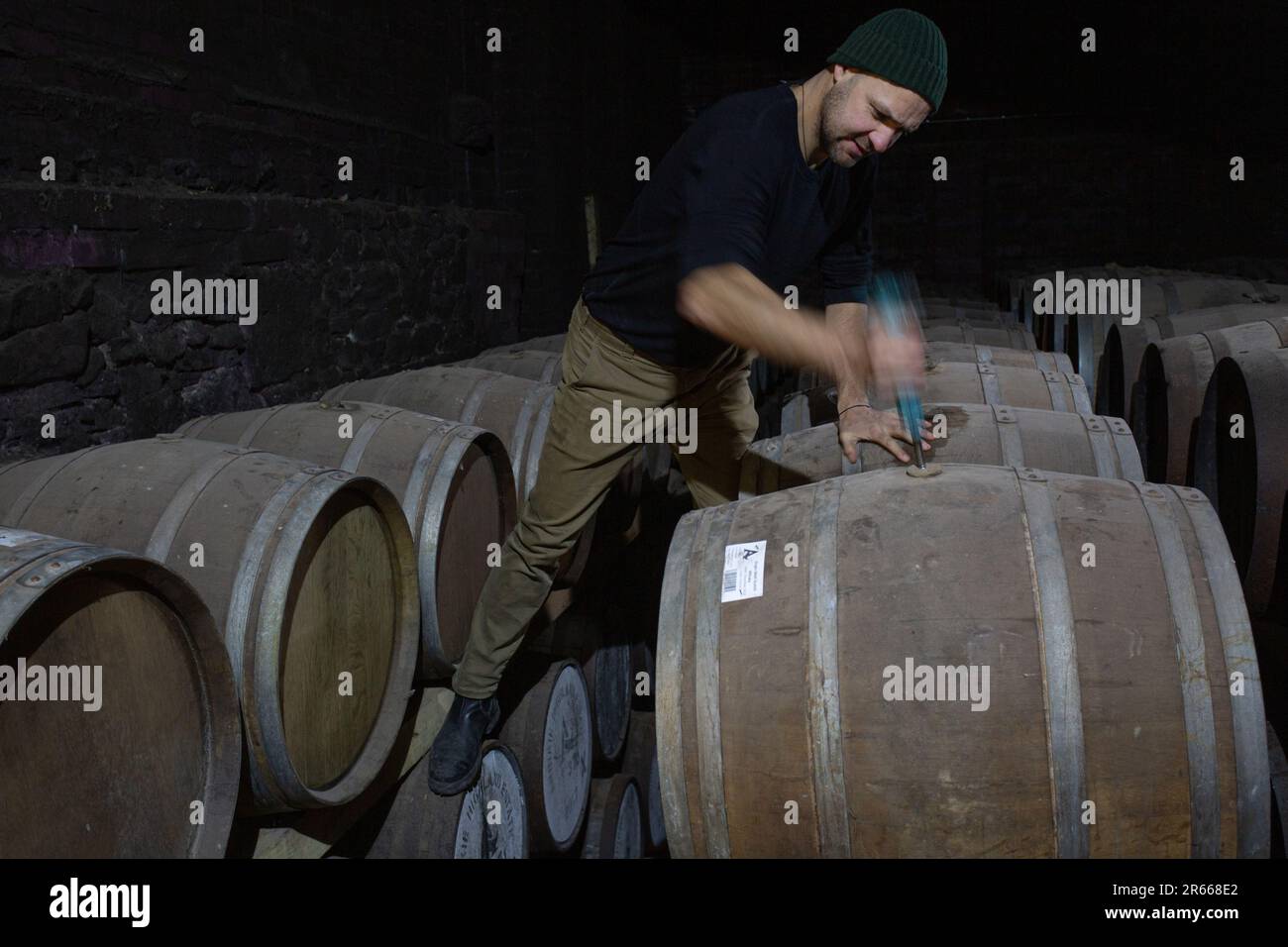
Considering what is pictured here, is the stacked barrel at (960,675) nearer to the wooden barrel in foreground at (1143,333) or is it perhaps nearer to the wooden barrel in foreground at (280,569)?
the wooden barrel in foreground at (280,569)

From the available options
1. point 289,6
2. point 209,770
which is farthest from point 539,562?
point 289,6

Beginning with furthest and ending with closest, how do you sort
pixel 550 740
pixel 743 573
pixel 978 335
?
pixel 978 335 → pixel 550 740 → pixel 743 573

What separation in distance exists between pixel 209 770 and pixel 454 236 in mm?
5005

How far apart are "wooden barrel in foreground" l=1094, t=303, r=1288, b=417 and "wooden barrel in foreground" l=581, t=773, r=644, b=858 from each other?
7.73 feet

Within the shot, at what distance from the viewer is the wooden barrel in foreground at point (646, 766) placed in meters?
4.08

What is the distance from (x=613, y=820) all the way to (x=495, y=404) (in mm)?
1543

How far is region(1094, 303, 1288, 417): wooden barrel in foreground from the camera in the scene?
3.83 m

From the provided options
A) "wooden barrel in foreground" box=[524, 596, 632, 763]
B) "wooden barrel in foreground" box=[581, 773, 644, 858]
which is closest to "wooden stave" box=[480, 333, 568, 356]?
"wooden barrel in foreground" box=[524, 596, 632, 763]

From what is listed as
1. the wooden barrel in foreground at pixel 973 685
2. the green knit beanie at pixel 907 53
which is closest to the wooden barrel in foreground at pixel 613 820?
the wooden barrel in foreground at pixel 973 685

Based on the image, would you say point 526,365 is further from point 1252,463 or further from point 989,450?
point 1252,463

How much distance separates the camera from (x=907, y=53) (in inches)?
76.4

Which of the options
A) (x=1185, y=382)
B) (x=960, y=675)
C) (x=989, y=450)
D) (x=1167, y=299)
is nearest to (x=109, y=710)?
(x=960, y=675)

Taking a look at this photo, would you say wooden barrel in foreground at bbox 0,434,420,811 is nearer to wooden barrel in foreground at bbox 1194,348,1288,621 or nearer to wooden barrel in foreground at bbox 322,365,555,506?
wooden barrel in foreground at bbox 322,365,555,506
